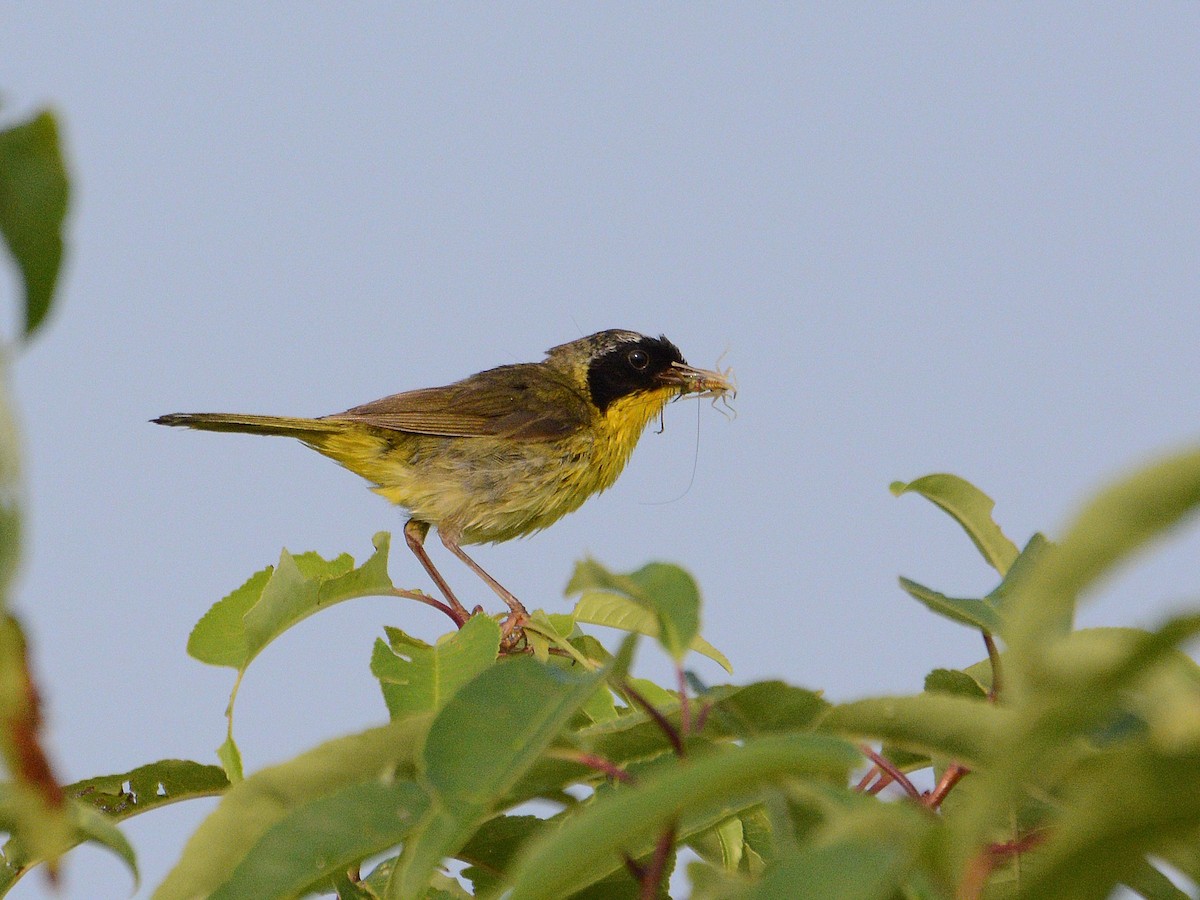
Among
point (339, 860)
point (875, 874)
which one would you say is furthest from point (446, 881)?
point (875, 874)

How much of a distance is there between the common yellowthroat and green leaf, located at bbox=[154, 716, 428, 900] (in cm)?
508

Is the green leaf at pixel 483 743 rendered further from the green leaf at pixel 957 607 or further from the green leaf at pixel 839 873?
the green leaf at pixel 957 607

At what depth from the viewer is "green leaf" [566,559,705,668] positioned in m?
1.36

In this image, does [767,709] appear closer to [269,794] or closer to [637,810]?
[269,794]

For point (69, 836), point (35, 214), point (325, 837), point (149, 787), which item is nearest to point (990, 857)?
point (325, 837)

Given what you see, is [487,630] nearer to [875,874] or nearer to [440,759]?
[440,759]

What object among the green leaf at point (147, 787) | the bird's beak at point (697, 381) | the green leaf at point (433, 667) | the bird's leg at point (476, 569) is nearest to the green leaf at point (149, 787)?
the green leaf at point (147, 787)

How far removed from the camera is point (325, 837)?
4.86 feet

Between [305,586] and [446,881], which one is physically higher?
[305,586]

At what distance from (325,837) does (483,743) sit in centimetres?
24

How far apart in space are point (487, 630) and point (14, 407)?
63.5 inches

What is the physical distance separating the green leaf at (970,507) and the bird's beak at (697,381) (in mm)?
5519

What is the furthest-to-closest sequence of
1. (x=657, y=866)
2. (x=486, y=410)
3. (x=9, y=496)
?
(x=486, y=410) < (x=657, y=866) < (x=9, y=496)

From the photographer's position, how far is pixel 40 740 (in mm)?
804
